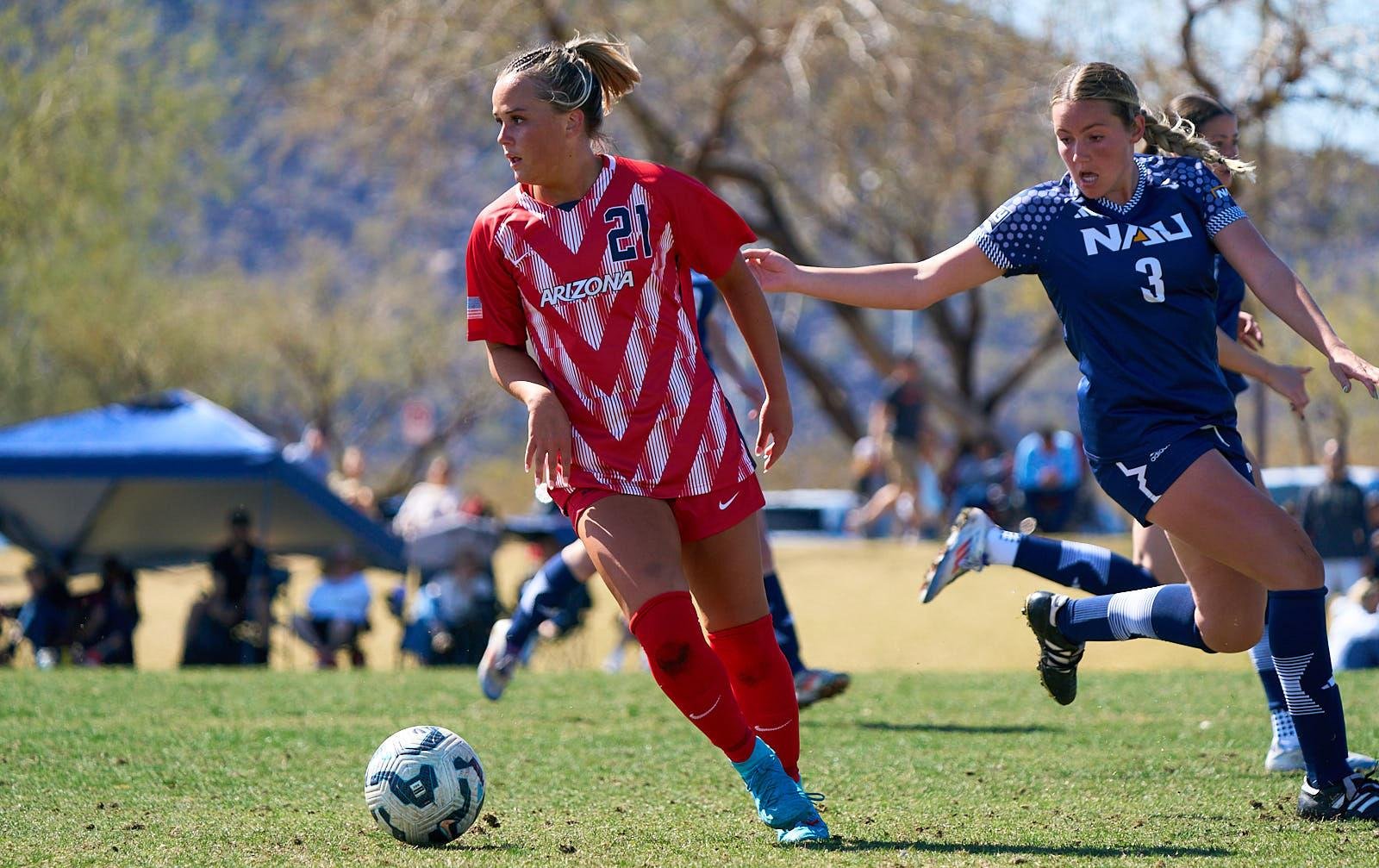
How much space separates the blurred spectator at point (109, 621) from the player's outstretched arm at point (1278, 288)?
10.5 meters

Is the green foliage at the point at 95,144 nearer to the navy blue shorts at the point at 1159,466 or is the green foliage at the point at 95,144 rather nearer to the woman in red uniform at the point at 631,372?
the woman in red uniform at the point at 631,372

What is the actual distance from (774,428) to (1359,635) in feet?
22.5

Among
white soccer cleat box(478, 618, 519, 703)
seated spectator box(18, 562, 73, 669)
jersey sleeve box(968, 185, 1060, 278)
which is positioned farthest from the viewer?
seated spectator box(18, 562, 73, 669)

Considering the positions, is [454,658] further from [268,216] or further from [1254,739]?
[268,216]

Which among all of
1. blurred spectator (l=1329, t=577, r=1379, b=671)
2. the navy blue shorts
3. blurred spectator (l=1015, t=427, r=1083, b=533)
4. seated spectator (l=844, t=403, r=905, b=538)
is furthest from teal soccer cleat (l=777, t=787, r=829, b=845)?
seated spectator (l=844, t=403, r=905, b=538)

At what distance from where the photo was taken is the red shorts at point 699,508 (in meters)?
4.37

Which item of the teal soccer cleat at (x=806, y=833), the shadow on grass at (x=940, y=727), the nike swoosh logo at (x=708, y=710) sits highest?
the nike swoosh logo at (x=708, y=710)

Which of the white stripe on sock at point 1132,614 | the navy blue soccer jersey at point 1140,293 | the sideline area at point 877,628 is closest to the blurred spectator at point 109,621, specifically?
the sideline area at point 877,628

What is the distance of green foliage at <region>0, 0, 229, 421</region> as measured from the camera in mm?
22547

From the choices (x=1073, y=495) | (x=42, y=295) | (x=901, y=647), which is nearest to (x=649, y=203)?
(x=901, y=647)

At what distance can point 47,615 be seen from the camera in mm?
13023

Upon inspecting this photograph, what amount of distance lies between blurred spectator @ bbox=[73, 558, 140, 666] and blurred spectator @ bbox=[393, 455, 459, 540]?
2.47 meters

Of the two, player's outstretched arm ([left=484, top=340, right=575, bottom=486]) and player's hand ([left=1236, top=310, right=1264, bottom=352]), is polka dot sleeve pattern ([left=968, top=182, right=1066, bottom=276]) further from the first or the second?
player's hand ([left=1236, top=310, right=1264, bottom=352])

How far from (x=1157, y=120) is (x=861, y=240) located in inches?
860
